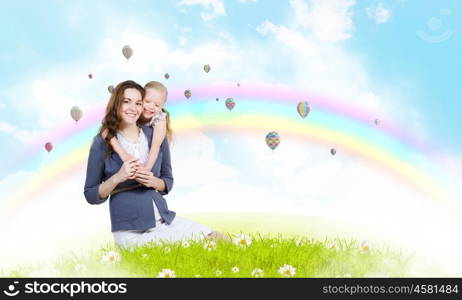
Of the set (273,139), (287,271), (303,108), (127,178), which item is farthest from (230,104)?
(287,271)

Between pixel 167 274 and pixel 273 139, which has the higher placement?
pixel 273 139

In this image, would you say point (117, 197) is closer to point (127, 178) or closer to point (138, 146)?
point (127, 178)

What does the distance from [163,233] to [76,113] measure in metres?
2.20

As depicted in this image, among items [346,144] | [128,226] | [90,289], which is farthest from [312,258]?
[346,144]

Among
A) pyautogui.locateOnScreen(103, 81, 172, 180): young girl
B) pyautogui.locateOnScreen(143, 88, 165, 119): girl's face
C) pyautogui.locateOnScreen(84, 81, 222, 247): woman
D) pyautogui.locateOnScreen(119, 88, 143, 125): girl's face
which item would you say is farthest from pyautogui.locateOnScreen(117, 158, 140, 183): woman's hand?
pyautogui.locateOnScreen(143, 88, 165, 119): girl's face

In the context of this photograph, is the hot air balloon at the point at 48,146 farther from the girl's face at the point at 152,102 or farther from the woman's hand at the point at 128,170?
the woman's hand at the point at 128,170

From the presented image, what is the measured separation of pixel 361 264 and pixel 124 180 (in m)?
2.31

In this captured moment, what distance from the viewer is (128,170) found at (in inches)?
206

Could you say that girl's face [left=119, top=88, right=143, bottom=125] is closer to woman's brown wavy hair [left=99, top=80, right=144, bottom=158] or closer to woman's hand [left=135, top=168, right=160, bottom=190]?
woman's brown wavy hair [left=99, top=80, right=144, bottom=158]

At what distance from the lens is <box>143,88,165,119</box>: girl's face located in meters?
5.50

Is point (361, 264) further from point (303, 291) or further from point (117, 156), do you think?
point (117, 156)

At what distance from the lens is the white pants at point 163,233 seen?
551 cm

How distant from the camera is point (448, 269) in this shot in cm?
571

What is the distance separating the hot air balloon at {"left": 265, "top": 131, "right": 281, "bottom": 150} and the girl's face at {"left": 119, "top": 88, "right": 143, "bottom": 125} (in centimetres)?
338
